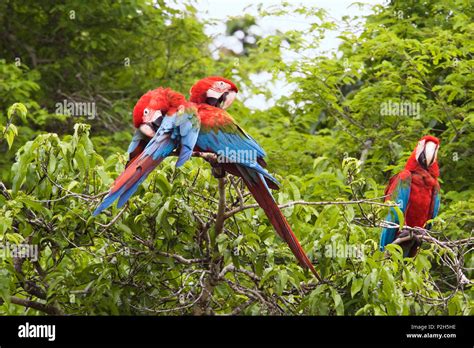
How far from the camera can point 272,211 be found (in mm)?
4422

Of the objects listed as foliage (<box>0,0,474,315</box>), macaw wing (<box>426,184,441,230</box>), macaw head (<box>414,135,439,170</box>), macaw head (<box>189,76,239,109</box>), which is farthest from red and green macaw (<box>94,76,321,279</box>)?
macaw wing (<box>426,184,441,230</box>)

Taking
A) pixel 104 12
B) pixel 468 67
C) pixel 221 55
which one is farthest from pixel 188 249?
pixel 221 55

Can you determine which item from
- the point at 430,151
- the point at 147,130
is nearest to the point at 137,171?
the point at 147,130

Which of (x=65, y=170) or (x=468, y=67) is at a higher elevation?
(x=468, y=67)

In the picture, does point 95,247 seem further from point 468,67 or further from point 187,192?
point 468,67

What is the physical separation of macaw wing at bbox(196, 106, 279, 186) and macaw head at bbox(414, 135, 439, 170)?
7.48 ft

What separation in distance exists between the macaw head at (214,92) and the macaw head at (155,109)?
0.20 m

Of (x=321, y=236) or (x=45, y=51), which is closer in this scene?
(x=321, y=236)

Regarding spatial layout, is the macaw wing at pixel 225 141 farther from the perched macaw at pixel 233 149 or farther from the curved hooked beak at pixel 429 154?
the curved hooked beak at pixel 429 154

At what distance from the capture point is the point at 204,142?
4523mm

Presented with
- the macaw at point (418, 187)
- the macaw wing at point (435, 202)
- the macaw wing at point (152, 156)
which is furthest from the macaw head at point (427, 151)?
the macaw wing at point (152, 156)

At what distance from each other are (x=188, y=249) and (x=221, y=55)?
6.96 meters

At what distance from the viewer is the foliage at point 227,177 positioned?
15.0 ft
